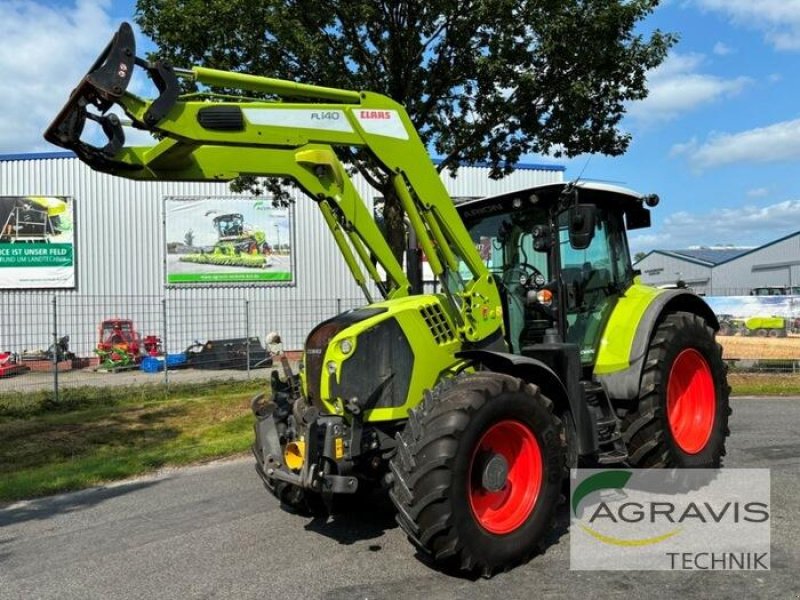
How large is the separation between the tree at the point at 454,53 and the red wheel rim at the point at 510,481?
5.18 m

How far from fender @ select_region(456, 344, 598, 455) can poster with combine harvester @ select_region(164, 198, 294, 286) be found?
845 inches

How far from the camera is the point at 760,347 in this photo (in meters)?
15.3

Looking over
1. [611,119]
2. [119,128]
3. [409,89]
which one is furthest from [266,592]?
[611,119]

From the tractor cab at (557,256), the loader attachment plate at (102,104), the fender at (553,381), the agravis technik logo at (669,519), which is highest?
the loader attachment plate at (102,104)

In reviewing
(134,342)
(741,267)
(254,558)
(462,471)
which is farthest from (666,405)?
(741,267)

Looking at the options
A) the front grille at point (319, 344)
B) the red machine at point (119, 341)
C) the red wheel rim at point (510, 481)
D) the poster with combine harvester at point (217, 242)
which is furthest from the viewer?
the poster with combine harvester at point (217, 242)

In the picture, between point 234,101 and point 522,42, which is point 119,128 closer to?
point 234,101

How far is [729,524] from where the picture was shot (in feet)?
16.4

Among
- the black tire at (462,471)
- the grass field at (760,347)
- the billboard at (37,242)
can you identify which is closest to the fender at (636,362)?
the black tire at (462,471)

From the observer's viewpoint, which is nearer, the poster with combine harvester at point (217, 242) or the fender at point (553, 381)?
the fender at point (553, 381)

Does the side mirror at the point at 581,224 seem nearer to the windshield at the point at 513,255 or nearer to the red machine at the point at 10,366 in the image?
the windshield at the point at 513,255

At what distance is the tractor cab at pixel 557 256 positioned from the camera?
5.47m

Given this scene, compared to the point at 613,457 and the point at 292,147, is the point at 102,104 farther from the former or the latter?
the point at 613,457

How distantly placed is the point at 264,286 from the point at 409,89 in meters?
16.3
